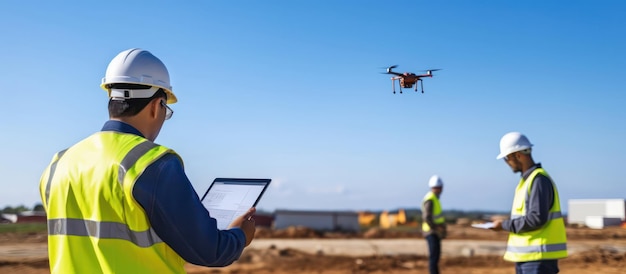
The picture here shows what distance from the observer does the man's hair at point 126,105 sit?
2289 mm

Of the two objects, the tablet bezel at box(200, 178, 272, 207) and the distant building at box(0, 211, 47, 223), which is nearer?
the tablet bezel at box(200, 178, 272, 207)

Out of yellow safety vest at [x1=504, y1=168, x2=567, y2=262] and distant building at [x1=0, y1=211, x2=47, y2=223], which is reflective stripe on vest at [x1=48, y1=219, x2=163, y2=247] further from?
yellow safety vest at [x1=504, y1=168, x2=567, y2=262]

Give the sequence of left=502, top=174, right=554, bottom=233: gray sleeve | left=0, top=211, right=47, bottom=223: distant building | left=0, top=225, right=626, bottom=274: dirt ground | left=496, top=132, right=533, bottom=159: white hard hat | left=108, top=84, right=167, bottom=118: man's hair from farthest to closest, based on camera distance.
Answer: left=0, top=225, right=626, bottom=274: dirt ground → left=496, top=132, right=533, bottom=159: white hard hat → left=502, top=174, right=554, bottom=233: gray sleeve → left=0, top=211, right=47, bottom=223: distant building → left=108, top=84, right=167, bottom=118: man's hair

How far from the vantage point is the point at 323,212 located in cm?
2831

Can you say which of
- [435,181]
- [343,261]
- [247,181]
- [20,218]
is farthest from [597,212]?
[247,181]

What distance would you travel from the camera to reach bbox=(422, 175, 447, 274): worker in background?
982cm

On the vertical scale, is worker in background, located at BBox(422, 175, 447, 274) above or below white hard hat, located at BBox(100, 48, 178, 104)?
below

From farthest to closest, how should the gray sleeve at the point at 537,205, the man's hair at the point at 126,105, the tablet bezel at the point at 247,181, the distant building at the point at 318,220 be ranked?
the distant building at the point at 318,220, the gray sleeve at the point at 537,205, the tablet bezel at the point at 247,181, the man's hair at the point at 126,105

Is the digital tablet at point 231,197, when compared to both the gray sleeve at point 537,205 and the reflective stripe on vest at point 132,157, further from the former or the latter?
the gray sleeve at point 537,205

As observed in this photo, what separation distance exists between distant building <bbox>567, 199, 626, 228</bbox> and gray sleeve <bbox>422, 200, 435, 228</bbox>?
1307 inches

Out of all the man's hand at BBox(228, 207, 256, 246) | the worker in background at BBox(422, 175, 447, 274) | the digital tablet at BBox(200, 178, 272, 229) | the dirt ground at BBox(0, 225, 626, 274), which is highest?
the digital tablet at BBox(200, 178, 272, 229)

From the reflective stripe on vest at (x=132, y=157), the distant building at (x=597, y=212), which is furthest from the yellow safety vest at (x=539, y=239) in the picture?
the distant building at (x=597, y=212)

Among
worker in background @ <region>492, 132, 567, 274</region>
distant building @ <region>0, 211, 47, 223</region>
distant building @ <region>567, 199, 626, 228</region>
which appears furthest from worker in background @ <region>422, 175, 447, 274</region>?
distant building @ <region>567, 199, 626, 228</region>

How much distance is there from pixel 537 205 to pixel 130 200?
4045 millimetres
